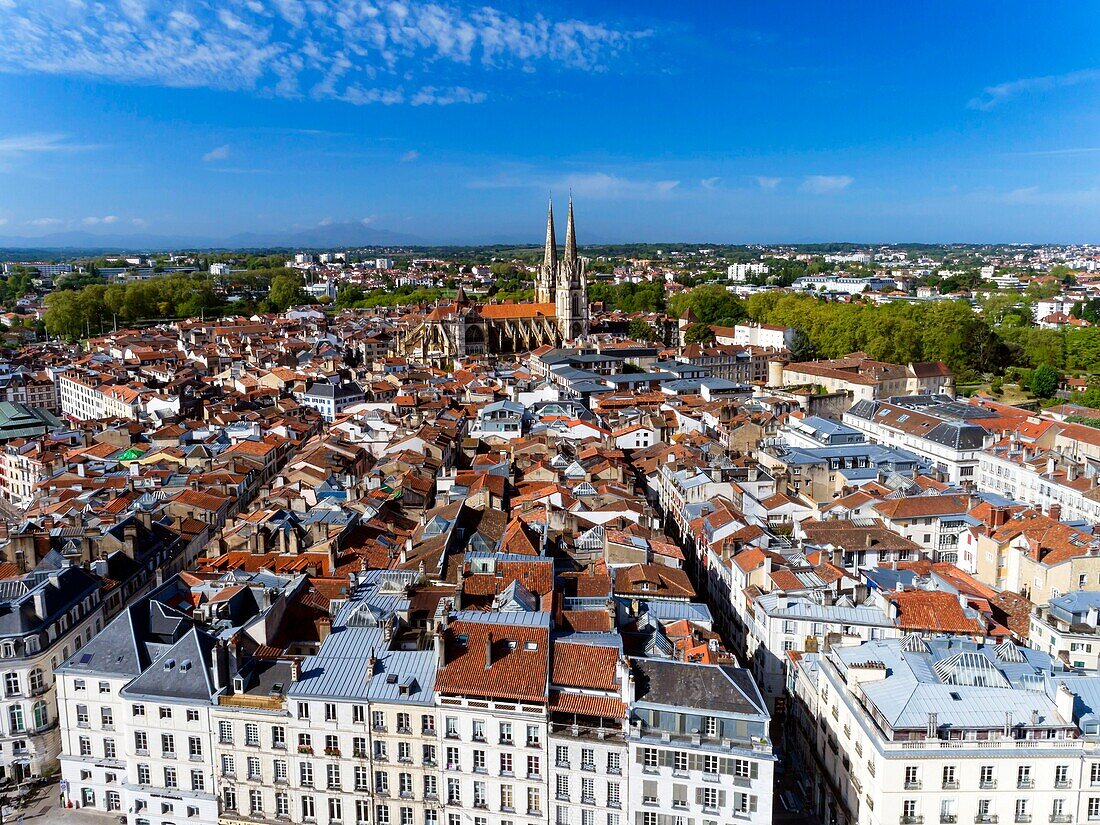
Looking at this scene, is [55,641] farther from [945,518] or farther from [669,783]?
[945,518]

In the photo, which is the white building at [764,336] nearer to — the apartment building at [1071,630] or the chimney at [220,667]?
the apartment building at [1071,630]

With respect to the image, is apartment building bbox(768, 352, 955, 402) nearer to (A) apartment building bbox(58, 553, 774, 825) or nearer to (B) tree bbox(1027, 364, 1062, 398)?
(B) tree bbox(1027, 364, 1062, 398)

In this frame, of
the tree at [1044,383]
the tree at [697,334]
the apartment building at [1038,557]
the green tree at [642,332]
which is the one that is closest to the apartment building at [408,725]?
the apartment building at [1038,557]

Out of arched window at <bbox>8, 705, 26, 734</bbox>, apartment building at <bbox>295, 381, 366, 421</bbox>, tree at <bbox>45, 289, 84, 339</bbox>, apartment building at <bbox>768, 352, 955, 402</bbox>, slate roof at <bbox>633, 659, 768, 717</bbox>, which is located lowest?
arched window at <bbox>8, 705, 26, 734</bbox>

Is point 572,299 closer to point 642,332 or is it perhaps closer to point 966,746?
point 642,332

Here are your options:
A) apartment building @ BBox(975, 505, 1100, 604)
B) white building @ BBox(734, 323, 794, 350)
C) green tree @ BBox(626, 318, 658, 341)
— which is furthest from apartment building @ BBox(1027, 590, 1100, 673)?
green tree @ BBox(626, 318, 658, 341)

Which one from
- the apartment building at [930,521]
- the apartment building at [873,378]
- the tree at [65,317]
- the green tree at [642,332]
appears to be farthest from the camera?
the tree at [65,317]
